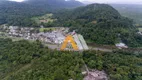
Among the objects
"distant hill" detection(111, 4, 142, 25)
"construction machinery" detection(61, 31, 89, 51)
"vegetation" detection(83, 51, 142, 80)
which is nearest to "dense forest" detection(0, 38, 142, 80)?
"vegetation" detection(83, 51, 142, 80)

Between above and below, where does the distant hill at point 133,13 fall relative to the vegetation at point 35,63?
above

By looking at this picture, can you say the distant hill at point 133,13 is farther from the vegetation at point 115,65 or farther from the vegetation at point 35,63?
the vegetation at point 35,63

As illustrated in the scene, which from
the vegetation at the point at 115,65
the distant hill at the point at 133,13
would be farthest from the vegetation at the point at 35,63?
the distant hill at the point at 133,13

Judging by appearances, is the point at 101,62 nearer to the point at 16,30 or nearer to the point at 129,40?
the point at 129,40

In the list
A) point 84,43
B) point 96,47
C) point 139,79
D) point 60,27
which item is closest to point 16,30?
point 60,27

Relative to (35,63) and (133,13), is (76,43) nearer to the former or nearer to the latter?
(35,63)

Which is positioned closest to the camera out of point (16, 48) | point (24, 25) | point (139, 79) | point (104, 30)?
point (139, 79)

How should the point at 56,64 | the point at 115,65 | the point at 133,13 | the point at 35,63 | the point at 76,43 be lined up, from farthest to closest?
the point at 133,13
the point at 76,43
the point at 35,63
the point at 115,65
the point at 56,64

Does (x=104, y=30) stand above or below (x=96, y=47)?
above

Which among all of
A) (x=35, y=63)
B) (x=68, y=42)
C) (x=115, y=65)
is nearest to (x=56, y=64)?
(x=35, y=63)
